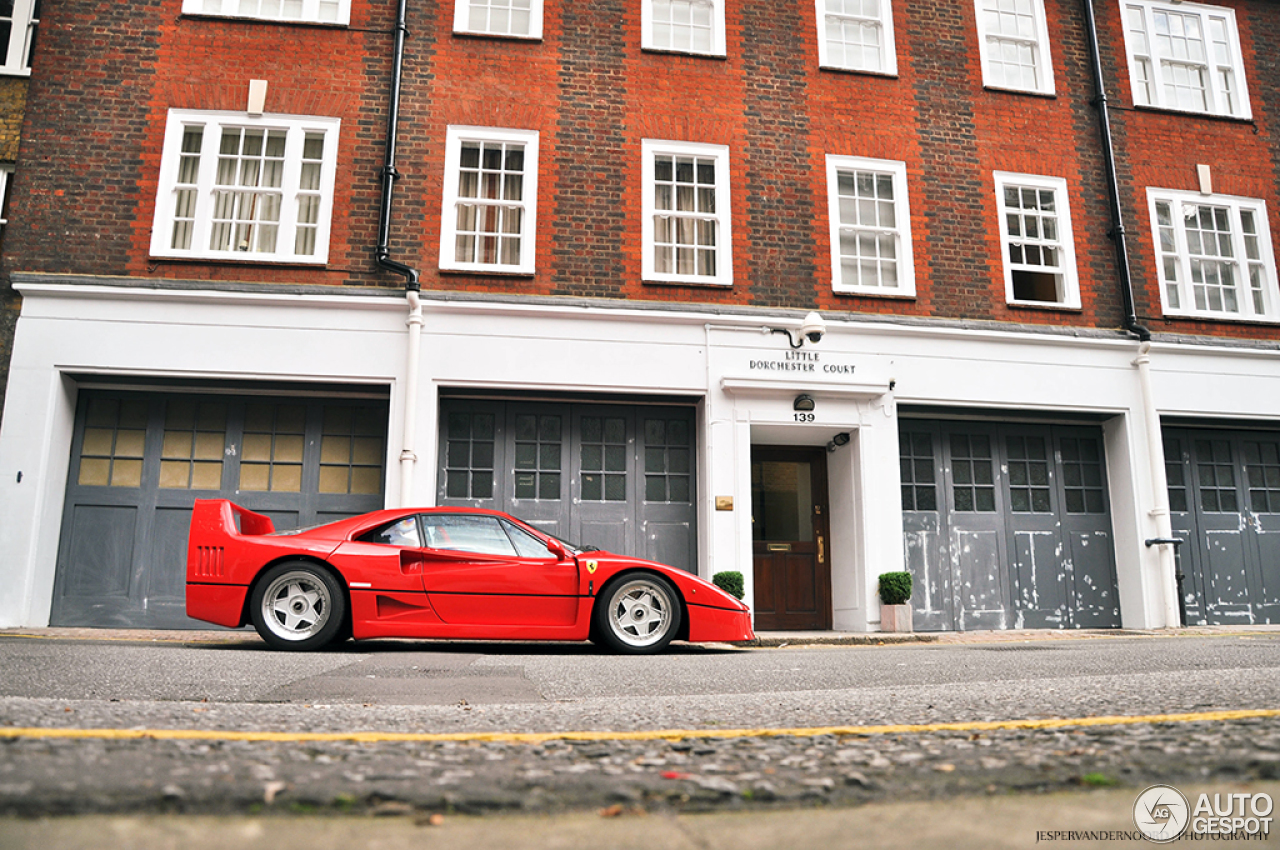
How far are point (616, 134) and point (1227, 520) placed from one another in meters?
11.2

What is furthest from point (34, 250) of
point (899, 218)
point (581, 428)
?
point (899, 218)

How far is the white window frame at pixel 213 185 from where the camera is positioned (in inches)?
482

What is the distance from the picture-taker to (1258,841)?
168cm

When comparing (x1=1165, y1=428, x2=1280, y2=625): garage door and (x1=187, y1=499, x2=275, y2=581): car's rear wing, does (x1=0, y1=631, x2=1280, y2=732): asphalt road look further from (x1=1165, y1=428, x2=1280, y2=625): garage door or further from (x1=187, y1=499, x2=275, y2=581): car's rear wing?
(x1=1165, y1=428, x2=1280, y2=625): garage door

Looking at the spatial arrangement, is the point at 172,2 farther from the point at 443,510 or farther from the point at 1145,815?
the point at 1145,815

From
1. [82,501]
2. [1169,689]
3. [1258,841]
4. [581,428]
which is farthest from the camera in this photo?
[581,428]

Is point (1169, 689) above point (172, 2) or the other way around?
the other way around

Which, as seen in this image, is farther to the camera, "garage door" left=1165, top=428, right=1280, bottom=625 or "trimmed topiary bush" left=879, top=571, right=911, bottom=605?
"garage door" left=1165, top=428, right=1280, bottom=625

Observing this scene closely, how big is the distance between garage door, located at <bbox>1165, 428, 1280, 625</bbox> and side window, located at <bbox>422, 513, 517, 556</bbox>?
36.1 feet

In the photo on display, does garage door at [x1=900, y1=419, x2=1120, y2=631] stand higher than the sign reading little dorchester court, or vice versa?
the sign reading little dorchester court

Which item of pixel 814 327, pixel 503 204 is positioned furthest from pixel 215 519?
pixel 814 327

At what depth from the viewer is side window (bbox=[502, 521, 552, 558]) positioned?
8.34 m

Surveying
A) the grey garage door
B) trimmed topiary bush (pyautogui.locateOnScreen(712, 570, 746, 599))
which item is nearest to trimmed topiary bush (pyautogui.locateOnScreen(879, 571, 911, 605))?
trimmed topiary bush (pyautogui.locateOnScreen(712, 570, 746, 599))

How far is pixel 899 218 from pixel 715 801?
13.0 meters
